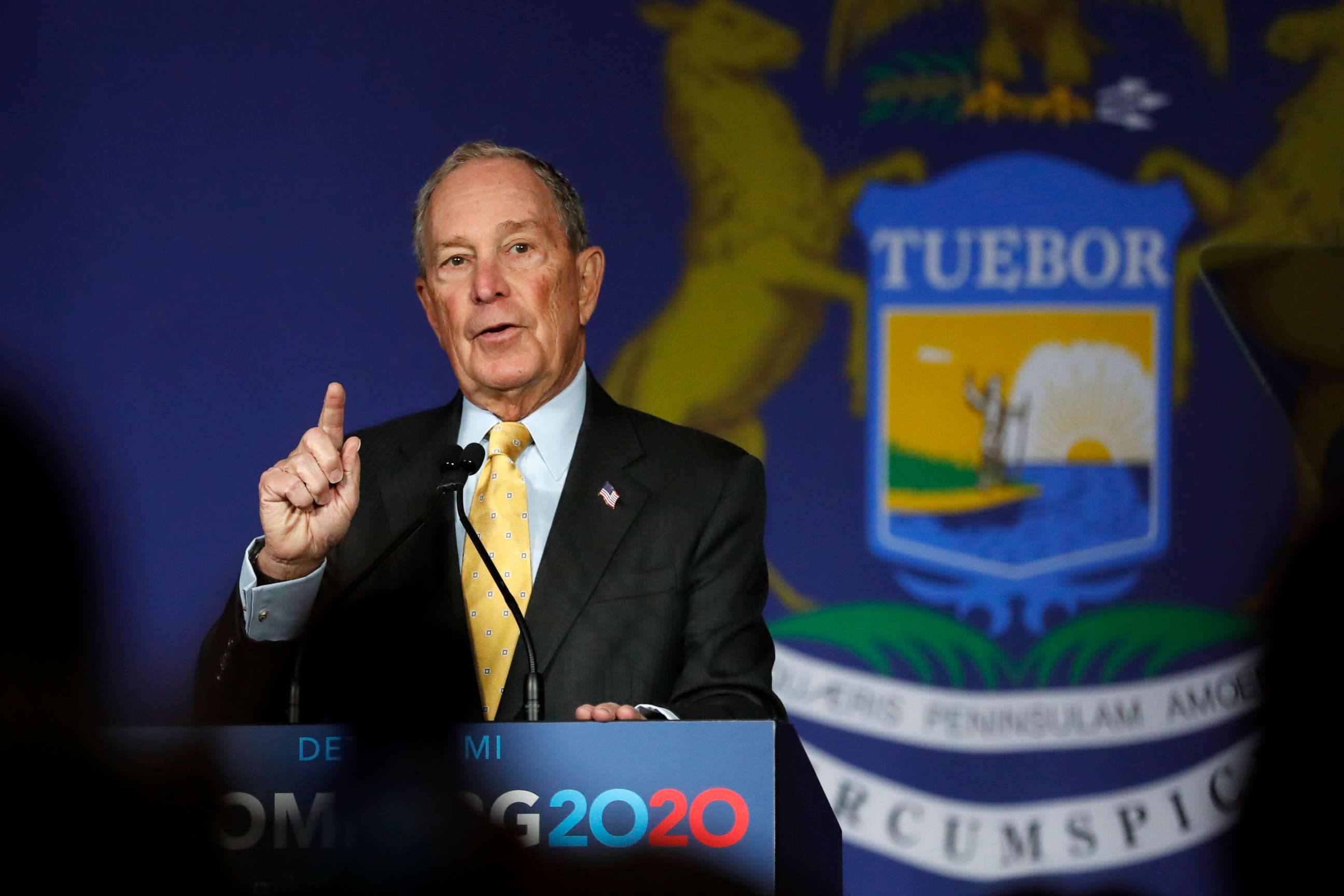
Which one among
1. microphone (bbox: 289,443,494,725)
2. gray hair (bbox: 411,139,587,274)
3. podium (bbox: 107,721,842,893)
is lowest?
podium (bbox: 107,721,842,893)

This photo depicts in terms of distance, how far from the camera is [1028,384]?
369 centimetres

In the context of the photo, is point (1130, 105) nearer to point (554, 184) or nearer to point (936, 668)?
point (936, 668)

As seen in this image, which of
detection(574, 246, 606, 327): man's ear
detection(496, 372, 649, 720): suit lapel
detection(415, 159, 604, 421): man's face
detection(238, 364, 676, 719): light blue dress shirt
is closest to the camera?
detection(238, 364, 676, 719): light blue dress shirt

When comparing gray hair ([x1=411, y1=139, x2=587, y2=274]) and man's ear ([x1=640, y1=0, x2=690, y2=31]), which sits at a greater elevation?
man's ear ([x1=640, y1=0, x2=690, y2=31])

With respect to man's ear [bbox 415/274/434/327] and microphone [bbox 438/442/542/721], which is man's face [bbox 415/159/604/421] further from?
microphone [bbox 438/442/542/721]

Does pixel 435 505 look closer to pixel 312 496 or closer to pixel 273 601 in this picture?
pixel 312 496

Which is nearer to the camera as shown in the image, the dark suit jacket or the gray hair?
the dark suit jacket

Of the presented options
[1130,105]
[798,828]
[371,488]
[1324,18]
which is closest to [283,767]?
[798,828]

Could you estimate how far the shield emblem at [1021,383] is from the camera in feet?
12.0

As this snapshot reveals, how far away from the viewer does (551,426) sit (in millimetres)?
2434

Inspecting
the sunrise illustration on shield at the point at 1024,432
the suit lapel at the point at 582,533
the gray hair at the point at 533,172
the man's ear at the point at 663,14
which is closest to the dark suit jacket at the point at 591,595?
the suit lapel at the point at 582,533

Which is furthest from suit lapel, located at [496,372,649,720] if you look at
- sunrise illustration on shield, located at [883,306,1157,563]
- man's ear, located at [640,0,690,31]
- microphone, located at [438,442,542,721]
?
man's ear, located at [640,0,690,31]

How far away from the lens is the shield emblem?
3646 mm

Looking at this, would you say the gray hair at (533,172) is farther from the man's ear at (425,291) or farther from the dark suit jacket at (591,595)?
the dark suit jacket at (591,595)
